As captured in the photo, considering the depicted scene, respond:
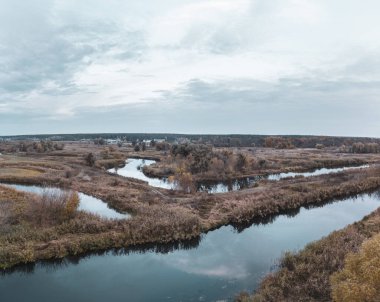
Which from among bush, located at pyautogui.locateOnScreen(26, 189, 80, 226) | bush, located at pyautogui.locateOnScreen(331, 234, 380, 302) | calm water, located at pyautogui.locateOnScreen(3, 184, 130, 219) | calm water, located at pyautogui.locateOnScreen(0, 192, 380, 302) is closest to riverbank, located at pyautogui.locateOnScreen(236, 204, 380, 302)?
calm water, located at pyautogui.locateOnScreen(0, 192, 380, 302)

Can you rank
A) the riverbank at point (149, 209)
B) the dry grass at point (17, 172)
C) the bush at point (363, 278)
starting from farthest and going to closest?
1. the dry grass at point (17, 172)
2. the riverbank at point (149, 209)
3. the bush at point (363, 278)

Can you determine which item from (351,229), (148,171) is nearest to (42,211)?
(351,229)

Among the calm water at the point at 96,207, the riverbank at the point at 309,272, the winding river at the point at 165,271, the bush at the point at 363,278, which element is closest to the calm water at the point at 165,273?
the winding river at the point at 165,271

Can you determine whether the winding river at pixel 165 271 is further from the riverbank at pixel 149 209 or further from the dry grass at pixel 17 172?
the dry grass at pixel 17 172

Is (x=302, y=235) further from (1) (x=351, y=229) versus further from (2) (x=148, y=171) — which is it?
(2) (x=148, y=171)

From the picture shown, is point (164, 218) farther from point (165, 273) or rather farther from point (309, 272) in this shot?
point (309, 272)

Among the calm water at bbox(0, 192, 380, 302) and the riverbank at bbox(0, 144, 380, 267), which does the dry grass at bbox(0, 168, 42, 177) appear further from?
the calm water at bbox(0, 192, 380, 302)

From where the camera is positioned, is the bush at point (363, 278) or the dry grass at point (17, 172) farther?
the dry grass at point (17, 172)
